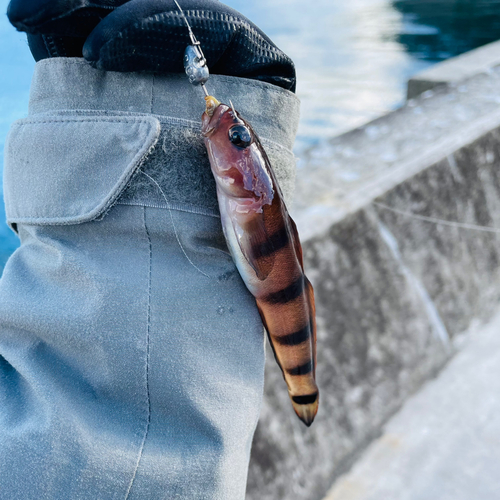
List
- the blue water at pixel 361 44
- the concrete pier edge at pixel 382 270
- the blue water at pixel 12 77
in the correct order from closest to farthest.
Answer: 1. the blue water at pixel 12 77
2. the concrete pier edge at pixel 382 270
3. the blue water at pixel 361 44

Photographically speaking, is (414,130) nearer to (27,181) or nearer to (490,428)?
(490,428)

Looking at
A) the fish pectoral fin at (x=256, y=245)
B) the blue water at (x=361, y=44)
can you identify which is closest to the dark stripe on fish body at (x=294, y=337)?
the fish pectoral fin at (x=256, y=245)

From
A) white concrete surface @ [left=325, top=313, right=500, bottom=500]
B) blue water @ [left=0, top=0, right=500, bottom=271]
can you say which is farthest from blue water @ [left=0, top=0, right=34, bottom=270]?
blue water @ [left=0, top=0, right=500, bottom=271]

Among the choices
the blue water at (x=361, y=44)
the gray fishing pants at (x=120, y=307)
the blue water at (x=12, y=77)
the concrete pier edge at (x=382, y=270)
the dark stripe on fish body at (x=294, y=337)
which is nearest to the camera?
the gray fishing pants at (x=120, y=307)

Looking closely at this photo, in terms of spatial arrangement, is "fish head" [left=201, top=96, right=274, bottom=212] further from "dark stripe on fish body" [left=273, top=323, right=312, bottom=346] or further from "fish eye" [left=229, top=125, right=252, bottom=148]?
"dark stripe on fish body" [left=273, top=323, right=312, bottom=346]

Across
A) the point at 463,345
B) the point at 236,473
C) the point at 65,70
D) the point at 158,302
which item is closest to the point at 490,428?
the point at 463,345

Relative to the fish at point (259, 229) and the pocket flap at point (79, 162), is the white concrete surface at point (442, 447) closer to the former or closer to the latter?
the fish at point (259, 229)

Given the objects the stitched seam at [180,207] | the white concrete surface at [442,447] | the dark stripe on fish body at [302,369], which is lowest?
the white concrete surface at [442,447]
